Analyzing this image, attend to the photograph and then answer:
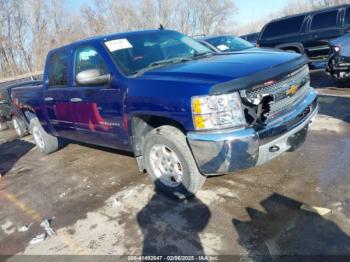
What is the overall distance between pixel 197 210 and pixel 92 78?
193cm

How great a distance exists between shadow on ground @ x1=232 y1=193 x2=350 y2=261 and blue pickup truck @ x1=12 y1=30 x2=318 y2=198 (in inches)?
20.3

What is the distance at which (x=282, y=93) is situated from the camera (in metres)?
3.81

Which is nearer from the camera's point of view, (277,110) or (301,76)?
(277,110)

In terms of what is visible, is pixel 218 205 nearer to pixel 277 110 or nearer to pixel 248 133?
pixel 248 133

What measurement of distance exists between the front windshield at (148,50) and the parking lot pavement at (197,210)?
60.5 inches

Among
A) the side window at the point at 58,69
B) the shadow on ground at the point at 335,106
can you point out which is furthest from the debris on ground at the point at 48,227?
the shadow on ground at the point at 335,106

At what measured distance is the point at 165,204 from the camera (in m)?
4.13

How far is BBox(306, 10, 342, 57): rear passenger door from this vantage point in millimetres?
10617

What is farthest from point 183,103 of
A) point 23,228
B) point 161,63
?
point 23,228

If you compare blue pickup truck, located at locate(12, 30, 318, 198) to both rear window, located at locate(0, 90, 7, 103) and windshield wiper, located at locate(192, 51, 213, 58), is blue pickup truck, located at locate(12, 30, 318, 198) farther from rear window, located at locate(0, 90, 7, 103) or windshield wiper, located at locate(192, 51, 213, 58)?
rear window, located at locate(0, 90, 7, 103)

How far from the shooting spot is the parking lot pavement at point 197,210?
3.24m

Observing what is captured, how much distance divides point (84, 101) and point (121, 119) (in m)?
0.82

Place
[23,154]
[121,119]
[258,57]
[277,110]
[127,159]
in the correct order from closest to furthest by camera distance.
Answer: [277,110], [258,57], [121,119], [127,159], [23,154]

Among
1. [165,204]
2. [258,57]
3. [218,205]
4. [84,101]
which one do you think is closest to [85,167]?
[84,101]
